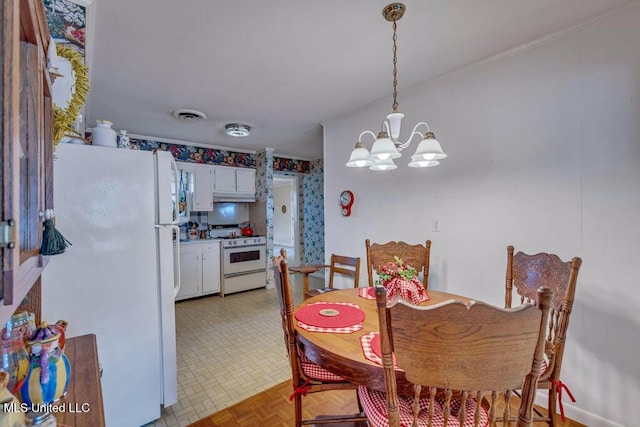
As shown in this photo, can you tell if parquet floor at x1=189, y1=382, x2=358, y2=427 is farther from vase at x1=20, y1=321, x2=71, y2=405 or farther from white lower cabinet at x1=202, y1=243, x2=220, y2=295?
white lower cabinet at x1=202, y1=243, x2=220, y2=295

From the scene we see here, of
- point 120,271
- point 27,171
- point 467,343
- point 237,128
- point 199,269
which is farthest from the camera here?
point 199,269

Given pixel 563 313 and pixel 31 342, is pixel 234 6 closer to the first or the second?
pixel 31 342

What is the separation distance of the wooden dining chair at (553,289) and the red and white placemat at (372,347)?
2.40 ft

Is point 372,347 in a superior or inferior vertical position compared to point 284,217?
inferior

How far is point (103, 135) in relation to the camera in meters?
1.66

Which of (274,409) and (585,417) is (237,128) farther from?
(585,417)

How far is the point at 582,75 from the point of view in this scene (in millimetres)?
Answer: 1695

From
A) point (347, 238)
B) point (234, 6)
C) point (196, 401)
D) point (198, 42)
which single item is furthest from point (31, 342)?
point (347, 238)

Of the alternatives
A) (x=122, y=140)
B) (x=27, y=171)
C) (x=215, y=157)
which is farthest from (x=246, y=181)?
(x=27, y=171)

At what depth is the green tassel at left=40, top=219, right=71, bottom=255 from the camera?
74 centimetres

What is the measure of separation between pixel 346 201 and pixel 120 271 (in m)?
2.19

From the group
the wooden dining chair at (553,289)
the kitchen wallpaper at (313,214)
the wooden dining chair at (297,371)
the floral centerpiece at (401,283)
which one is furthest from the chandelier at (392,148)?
the kitchen wallpaper at (313,214)

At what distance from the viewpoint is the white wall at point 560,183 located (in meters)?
1.57

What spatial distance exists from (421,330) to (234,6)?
5.98 ft
